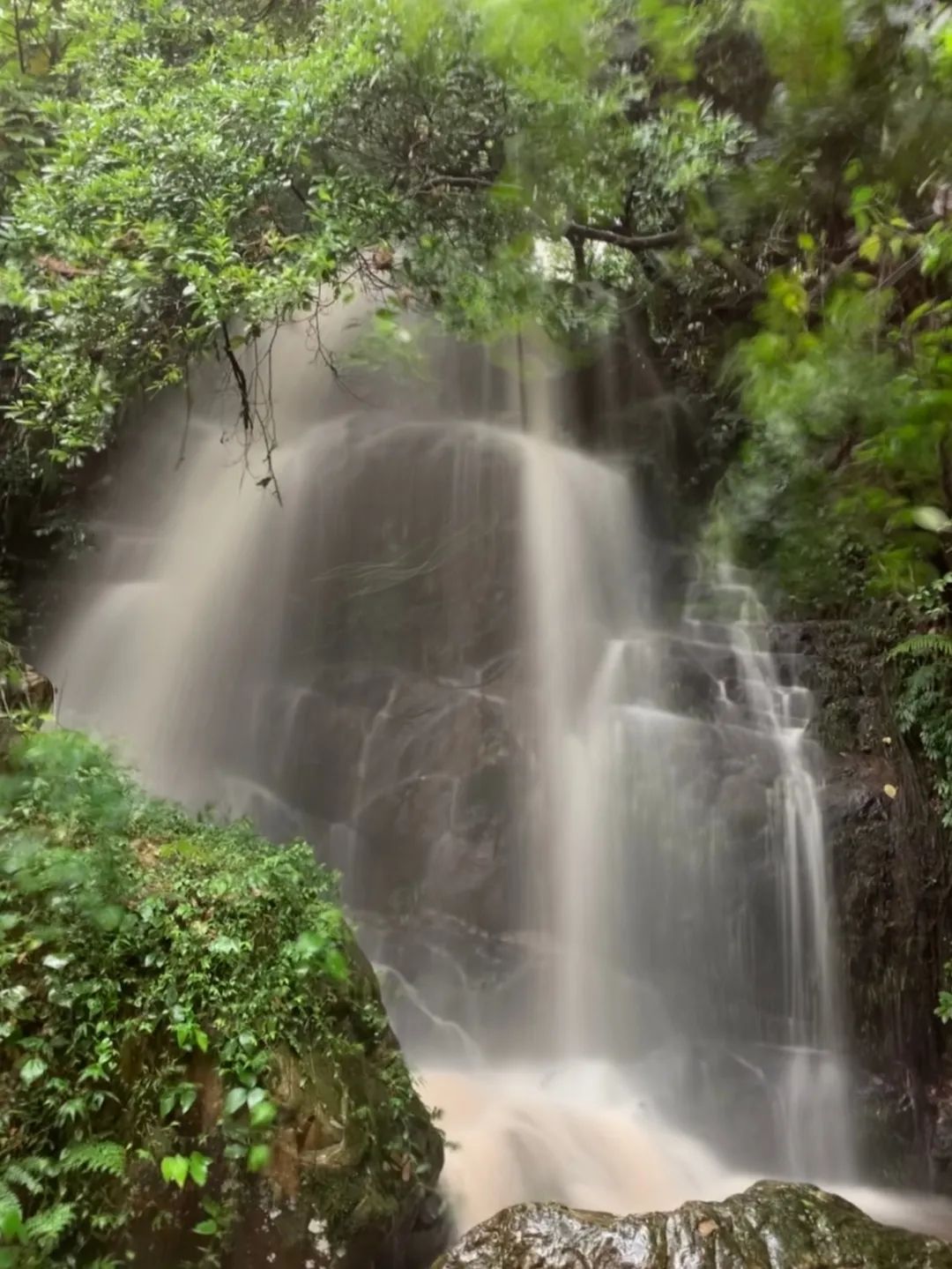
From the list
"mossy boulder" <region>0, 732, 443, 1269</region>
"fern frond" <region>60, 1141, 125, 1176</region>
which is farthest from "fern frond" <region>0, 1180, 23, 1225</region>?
"fern frond" <region>60, 1141, 125, 1176</region>

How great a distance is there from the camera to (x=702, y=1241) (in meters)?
3.53

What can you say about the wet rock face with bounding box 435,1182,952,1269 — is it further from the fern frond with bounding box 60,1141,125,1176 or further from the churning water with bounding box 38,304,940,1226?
the fern frond with bounding box 60,1141,125,1176

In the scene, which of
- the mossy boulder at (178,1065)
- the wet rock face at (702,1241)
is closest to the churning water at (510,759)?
the wet rock face at (702,1241)

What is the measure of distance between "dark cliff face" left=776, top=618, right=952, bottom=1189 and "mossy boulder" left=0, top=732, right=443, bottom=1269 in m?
3.68

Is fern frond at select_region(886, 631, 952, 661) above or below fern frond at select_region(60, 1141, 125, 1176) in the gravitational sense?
above

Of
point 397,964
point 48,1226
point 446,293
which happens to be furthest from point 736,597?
point 48,1226

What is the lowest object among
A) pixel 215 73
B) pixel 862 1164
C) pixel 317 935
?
pixel 862 1164

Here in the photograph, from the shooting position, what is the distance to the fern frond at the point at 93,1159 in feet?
9.70

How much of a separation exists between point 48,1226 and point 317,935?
144 centimetres

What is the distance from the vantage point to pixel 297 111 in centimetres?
579

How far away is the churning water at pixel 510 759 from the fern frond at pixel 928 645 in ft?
4.18

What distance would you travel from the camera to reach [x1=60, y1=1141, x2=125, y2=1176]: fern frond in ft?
9.70

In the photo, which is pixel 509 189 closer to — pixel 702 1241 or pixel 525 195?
pixel 525 195

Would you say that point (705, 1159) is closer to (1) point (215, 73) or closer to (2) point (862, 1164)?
(2) point (862, 1164)
